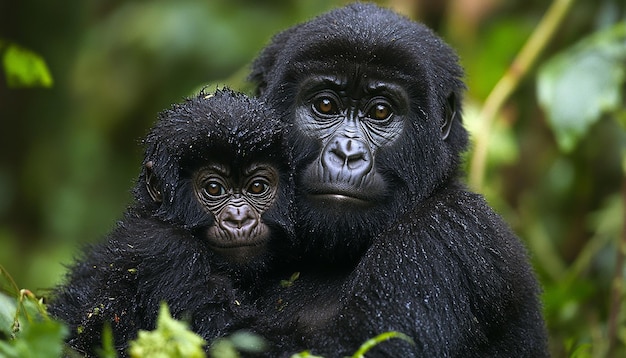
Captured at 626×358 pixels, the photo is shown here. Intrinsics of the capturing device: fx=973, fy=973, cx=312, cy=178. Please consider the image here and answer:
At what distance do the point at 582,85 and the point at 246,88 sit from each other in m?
2.00

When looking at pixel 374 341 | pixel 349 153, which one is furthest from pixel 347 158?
pixel 374 341

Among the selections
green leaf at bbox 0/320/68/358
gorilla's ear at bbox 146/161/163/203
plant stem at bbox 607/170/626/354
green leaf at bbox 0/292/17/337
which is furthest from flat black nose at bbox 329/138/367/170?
plant stem at bbox 607/170/626/354

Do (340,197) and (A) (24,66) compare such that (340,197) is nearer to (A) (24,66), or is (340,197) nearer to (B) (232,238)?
(B) (232,238)

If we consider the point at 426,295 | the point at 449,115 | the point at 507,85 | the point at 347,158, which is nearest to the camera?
the point at 426,295

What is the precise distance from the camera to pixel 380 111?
399 centimetres

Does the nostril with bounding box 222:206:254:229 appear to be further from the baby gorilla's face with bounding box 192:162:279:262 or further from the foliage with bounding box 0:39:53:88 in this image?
the foliage with bounding box 0:39:53:88

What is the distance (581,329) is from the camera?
20.2ft

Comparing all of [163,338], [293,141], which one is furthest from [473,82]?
[163,338]

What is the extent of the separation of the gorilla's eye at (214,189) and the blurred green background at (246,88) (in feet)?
7.92

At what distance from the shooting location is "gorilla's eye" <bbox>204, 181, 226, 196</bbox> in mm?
3777

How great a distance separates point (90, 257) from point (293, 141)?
136 cm

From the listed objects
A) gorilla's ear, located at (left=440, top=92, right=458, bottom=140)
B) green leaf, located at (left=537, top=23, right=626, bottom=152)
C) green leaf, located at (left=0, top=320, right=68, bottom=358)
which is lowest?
green leaf, located at (left=0, top=320, right=68, bottom=358)

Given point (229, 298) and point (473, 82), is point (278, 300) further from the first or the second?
point (473, 82)

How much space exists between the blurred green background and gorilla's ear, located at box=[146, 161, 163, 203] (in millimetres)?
2226
